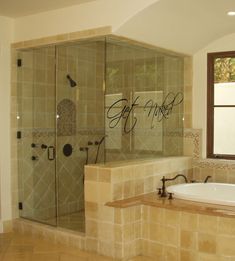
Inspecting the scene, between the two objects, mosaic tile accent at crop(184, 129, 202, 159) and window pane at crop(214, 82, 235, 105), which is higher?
window pane at crop(214, 82, 235, 105)

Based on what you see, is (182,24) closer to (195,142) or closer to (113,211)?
(195,142)

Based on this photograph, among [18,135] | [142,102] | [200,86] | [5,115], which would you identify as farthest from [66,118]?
[200,86]

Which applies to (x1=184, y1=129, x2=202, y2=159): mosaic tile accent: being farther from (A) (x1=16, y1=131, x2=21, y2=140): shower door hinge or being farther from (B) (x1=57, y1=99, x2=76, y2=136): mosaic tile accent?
(A) (x1=16, y1=131, x2=21, y2=140): shower door hinge

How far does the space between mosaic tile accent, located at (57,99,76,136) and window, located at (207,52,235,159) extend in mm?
1687

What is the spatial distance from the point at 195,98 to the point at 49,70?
1.84 m

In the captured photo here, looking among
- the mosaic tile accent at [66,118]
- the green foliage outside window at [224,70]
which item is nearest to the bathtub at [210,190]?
the green foliage outside window at [224,70]

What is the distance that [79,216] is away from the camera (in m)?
4.55

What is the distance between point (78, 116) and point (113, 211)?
1.69m

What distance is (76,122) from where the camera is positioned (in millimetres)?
5023

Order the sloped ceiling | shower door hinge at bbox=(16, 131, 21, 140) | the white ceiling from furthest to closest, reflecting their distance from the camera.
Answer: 1. shower door hinge at bbox=(16, 131, 21, 140)
2. the white ceiling
3. the sloped ceiling

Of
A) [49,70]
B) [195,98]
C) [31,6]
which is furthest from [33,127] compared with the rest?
[195,98]

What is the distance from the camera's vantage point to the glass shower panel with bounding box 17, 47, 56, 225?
4680 mm

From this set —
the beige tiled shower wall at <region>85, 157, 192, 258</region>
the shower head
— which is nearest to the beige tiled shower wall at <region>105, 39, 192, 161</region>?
the beige tiled shower wall at <region>85, 157, 192, 258</region>

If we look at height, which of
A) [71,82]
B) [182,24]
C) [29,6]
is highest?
[29,6]
